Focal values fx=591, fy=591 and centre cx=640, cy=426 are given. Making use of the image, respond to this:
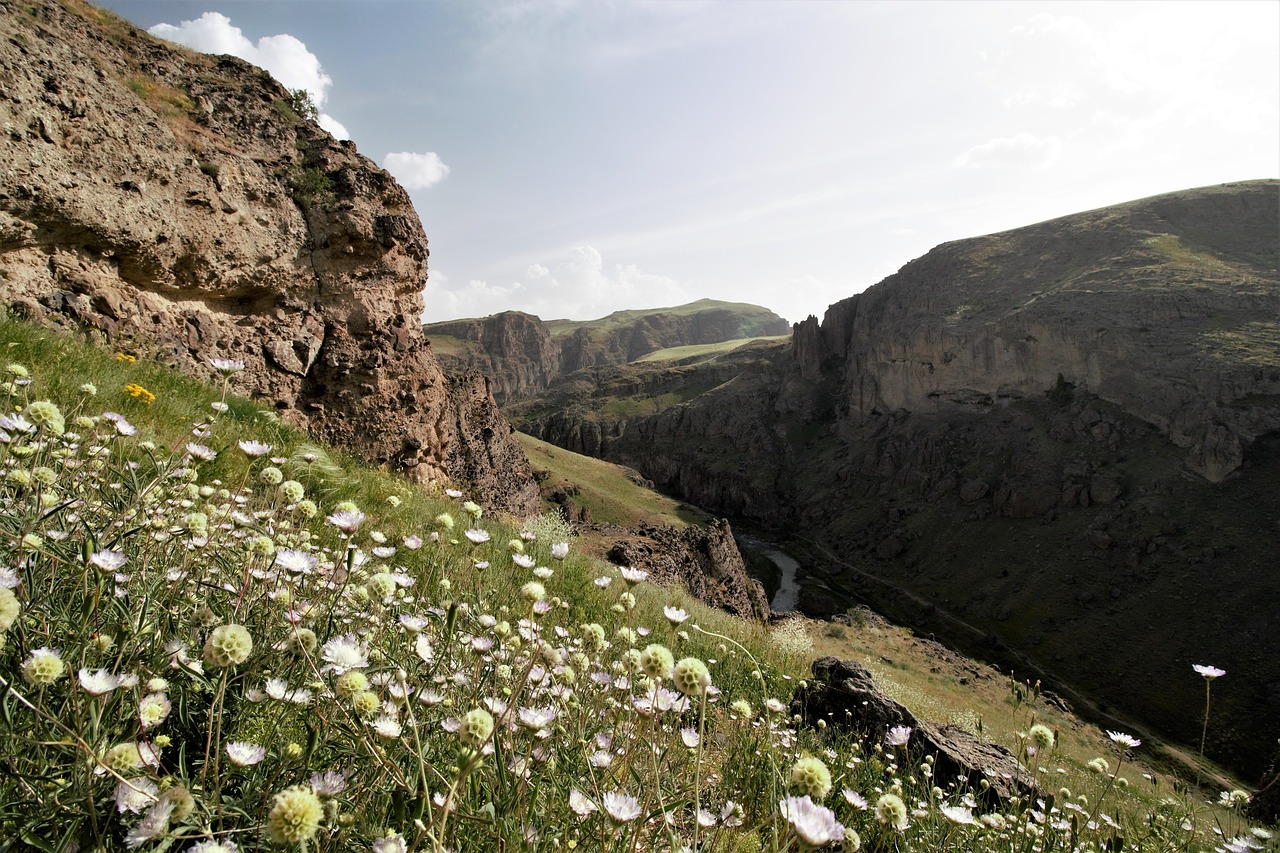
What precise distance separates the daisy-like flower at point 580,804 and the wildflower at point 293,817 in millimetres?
707

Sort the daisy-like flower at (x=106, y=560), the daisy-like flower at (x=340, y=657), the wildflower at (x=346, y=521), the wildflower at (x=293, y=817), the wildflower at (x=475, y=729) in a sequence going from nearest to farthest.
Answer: the wildflower at (x=293, y=817)
the wildflower at (x=475, y=729)
the daisy-like flower at (x=106, y=560)
the daisy-like flower at (x=340, y=657)
the wildflower at (x=346, y=521)

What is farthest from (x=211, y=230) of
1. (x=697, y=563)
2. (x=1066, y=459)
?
(x=1066, y=459)

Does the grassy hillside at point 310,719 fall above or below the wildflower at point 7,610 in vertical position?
below

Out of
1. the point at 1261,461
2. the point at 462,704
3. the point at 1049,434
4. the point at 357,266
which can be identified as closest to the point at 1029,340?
the point at 1049,434

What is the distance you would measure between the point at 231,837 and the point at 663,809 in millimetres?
980

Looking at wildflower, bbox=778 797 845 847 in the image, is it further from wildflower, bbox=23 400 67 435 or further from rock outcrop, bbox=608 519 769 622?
rock outcrop, bbox=608 519 769 622

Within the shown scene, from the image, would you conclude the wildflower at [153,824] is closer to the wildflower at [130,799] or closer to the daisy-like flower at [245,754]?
the wildflower at [130,799]

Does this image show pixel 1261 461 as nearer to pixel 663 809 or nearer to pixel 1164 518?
pixel 1164 518

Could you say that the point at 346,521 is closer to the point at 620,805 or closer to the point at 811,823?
the point at 620,805

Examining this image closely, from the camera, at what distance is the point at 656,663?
1.63m

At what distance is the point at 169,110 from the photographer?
9.46 m

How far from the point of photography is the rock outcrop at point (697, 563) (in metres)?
18.2

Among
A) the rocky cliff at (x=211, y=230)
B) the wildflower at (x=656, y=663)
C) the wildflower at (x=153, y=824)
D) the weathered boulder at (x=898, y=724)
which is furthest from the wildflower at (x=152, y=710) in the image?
the rocky cliff at (x=211, y=230)

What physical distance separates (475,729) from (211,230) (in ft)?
36.0
